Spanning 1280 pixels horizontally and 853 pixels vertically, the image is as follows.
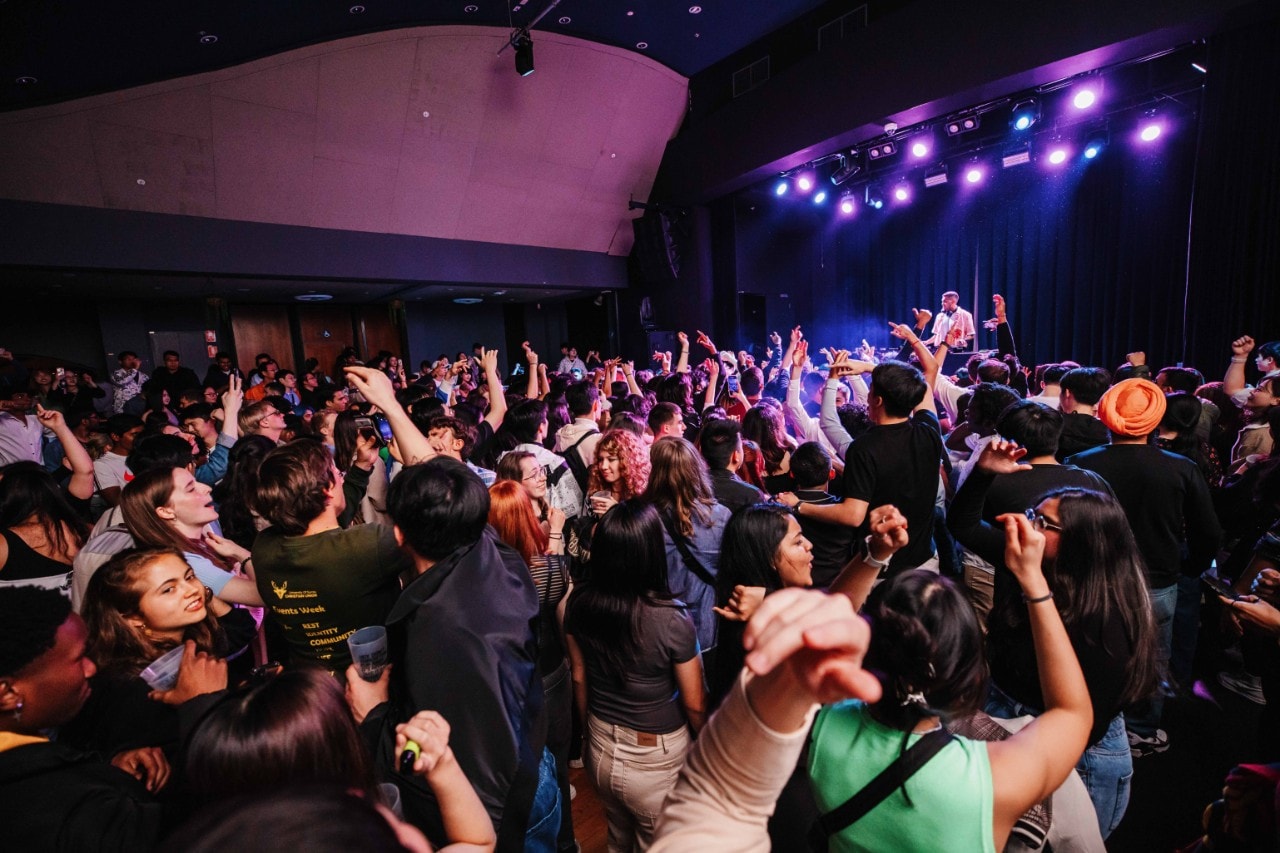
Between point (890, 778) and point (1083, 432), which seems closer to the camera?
point (890, 778)

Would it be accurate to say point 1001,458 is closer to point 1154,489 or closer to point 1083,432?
point 1154,489

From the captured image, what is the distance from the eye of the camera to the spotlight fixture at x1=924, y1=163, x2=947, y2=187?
28.8ft

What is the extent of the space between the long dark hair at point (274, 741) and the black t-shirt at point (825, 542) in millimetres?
2103

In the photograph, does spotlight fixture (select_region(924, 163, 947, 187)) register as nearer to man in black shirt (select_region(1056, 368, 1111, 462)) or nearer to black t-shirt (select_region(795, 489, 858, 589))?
man in black shirt (select_region(1056, 368, 1111, 462))

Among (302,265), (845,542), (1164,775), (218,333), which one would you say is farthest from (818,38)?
(218,333)

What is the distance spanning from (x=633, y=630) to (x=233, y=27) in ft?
25.1

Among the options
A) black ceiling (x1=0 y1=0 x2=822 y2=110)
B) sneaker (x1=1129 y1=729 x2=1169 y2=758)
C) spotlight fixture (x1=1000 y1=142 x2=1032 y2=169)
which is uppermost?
black ceiling (x1=0 y1=0 x2=822 y2=110)

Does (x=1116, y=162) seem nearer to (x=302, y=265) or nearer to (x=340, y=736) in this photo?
(x=340, y=736)

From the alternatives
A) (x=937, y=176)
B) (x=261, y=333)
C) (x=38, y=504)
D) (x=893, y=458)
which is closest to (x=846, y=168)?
(x=937, y=176)

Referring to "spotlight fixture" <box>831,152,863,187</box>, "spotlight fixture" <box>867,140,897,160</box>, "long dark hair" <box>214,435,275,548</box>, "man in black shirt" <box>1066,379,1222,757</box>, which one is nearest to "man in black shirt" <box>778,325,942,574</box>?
"man in black shirt" <box>1066,379,1222,757</box>

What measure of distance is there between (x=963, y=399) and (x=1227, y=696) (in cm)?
203

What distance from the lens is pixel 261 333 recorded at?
39.8 ft

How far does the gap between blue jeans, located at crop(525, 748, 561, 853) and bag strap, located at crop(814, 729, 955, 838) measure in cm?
93

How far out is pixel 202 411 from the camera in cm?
420
